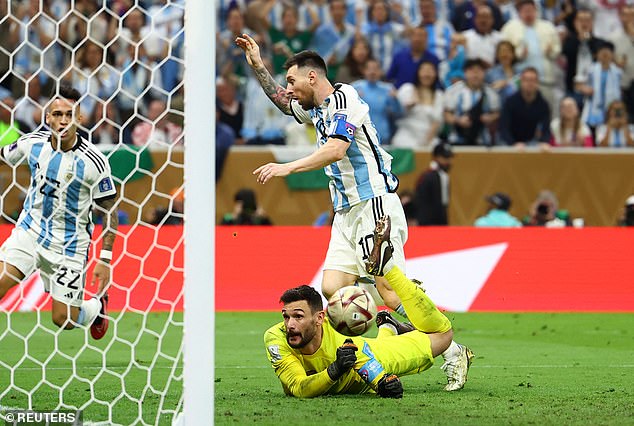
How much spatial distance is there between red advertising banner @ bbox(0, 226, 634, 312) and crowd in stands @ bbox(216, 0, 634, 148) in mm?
2922

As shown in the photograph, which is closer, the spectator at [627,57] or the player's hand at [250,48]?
the player's hand at [250,48]

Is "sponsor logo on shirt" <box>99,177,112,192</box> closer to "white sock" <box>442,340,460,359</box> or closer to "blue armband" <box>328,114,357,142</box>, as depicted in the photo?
"blue armband" <box>328,114,357,142</box>

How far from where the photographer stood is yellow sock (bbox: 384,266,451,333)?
6.91 metres

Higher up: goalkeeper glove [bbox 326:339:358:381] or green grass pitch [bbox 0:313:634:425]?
goalkeeper glove [bbox 326:339:358:381]

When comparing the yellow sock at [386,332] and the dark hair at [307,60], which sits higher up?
the dark hair at [307,60]

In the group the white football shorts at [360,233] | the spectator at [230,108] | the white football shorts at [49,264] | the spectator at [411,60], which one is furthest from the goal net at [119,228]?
the spectator at [411,60]

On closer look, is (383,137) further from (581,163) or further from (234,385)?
(234,385)

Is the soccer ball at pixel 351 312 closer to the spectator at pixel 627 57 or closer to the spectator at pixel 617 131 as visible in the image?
the spectator at pixel 617 131

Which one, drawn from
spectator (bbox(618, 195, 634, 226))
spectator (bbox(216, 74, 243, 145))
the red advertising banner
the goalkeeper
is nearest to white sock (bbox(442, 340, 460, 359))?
the goalkeeper

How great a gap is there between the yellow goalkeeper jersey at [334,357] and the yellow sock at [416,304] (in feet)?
0.29

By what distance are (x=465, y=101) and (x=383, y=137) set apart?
4.22ft

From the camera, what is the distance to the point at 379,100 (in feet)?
50.9


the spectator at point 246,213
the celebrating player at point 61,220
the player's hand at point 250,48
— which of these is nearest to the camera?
the player's hand at point 250,48

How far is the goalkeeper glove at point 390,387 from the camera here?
677 centimetres
